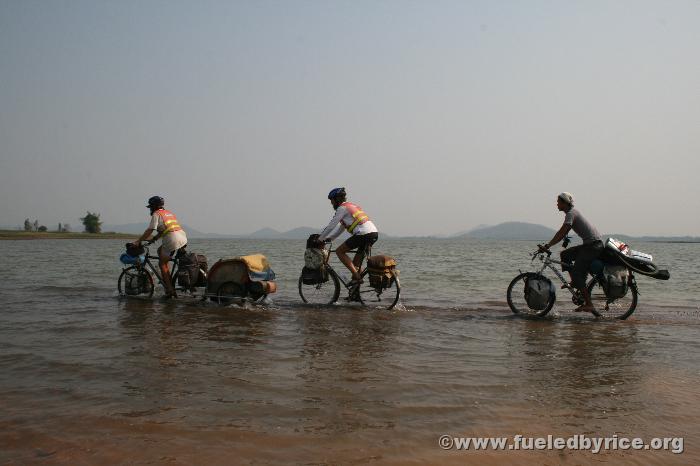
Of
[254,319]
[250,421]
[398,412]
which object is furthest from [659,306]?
[250,421]

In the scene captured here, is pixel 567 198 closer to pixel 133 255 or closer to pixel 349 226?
pixel 349 226

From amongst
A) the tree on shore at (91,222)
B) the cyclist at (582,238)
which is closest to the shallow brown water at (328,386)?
the cyclist at (582,238)

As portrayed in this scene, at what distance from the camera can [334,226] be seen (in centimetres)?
1090

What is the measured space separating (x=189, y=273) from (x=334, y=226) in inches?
140

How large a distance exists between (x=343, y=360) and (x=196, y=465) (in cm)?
313

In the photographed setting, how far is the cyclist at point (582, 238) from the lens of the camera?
10039 millimetres

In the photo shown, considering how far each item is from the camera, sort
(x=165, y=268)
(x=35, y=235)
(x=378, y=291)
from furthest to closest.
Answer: (x=35, y=235), (x=165, y=268), (x=378, y=291)

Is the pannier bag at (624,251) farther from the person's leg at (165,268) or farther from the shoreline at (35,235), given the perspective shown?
the shoreline at (35,235)

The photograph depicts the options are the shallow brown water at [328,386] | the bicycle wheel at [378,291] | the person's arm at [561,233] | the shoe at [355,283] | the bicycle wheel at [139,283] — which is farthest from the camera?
the bicycle wheel at [139,283]

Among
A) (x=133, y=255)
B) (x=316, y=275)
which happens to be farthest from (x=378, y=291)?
(x=133, y=255)

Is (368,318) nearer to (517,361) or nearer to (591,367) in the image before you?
(517,361)

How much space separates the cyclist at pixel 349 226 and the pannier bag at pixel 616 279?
4554mm

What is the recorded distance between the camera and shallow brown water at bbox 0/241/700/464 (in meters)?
3.75

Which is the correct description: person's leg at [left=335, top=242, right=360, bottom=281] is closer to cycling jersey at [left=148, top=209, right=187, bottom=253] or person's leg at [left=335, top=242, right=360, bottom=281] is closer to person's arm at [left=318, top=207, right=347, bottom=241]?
person's arm at [left=318, top=207, right=347, bottom=241]
